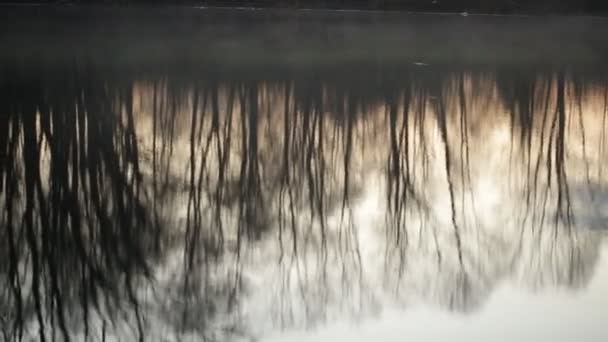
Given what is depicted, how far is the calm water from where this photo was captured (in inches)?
236

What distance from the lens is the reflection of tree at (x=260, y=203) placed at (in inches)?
245

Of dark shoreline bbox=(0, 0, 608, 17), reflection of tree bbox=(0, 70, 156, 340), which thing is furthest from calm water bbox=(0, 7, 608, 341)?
dark shoreline bbox=(0, 0, 608, 17)

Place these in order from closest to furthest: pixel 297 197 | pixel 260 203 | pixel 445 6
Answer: pixel 260 203 < pixel 297 197 < pixel 445 6

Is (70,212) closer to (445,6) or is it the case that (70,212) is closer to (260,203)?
(260,203)

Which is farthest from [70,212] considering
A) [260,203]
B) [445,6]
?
[445,6]

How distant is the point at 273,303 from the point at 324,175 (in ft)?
11.0

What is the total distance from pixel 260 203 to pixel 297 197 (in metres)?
0.38

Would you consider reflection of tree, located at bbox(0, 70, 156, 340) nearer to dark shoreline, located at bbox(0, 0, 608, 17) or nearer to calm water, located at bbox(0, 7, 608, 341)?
calm water, located at bbox(0, 7, 608, 341)

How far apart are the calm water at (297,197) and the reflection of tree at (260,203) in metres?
0.03

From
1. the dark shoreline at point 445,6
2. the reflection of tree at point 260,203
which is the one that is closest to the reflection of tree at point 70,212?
the reflection of tree at point 260,203

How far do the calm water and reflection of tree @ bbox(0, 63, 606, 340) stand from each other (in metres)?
0.03

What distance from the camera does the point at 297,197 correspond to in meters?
8.68

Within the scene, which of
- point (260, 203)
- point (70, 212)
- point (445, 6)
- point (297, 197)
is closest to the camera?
point (70, 212)

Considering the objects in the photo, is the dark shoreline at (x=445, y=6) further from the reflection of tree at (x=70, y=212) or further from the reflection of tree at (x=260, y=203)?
the reflection of tree at (x=70, y=212)
